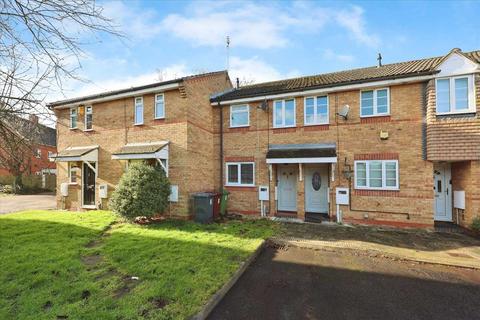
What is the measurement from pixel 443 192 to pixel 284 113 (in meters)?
7.50

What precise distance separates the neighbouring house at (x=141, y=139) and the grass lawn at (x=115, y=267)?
2.90m

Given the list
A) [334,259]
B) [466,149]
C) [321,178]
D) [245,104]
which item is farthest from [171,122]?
[466,149]

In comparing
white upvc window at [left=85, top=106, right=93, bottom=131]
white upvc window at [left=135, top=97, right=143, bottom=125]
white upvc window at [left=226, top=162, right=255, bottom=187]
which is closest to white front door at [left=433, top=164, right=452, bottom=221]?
white upvc window at [left=226, top=162, right=255, bottom=187]

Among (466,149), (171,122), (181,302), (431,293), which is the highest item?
(171,122)

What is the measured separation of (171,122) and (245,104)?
3.83 m

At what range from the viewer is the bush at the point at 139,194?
8.58 metres

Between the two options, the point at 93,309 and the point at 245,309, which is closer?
the point at 93,309

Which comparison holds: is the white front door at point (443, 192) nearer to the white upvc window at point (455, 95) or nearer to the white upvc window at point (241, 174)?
the white upvc window at point (455, 95)

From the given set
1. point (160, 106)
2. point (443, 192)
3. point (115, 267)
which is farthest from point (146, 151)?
point (443, 192)

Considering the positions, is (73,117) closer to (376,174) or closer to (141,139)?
(141,139)

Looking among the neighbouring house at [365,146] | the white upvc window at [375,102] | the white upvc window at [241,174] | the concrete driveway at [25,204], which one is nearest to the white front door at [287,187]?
the neighbouring house at [365,146]

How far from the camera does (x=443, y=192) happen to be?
940 cm

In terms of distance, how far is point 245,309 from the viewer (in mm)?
3730

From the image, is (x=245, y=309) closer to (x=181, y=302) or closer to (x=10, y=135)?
(x=181, y=302)
